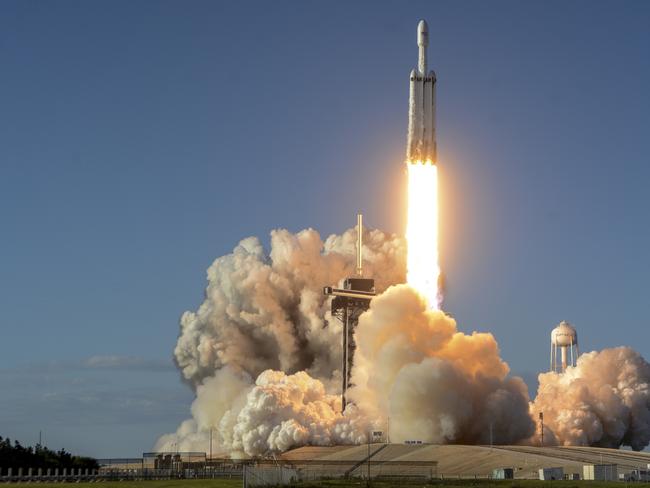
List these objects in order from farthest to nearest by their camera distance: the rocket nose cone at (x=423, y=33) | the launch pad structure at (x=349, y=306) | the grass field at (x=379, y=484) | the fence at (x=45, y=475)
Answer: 1. the launch pad structure at (x=349, y=306)
2. the rocket nose cone at (x=423, y=33)
3. the fence at (x=45, y=475)
4. the grass field at (x=379, y=484)

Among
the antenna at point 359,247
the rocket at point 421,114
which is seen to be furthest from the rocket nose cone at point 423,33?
the antenna at point 359,247

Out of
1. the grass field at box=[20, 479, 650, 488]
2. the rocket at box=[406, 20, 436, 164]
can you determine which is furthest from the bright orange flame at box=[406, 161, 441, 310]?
the grass field at box=[20, 479, 650, 488]

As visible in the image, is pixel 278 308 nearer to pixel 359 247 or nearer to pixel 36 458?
pixel 359 247

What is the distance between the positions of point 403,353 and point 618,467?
27834 mm

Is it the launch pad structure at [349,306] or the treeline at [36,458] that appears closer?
the treeline at [36,458]

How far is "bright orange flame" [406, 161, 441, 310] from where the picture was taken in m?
143

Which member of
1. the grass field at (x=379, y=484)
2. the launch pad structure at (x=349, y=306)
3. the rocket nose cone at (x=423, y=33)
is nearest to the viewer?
the grass field at (x=379, y=484)

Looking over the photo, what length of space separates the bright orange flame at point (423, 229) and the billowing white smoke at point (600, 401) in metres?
20.6

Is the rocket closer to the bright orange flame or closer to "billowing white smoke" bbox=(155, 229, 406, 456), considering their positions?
the bright orange flame

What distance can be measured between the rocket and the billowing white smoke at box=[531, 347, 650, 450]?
35.0 meters

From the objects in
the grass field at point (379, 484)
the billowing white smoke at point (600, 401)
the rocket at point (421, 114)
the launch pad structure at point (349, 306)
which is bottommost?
the grass field at point (379, 484)

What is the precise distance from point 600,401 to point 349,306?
106ft

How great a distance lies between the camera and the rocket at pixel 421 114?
143 meters

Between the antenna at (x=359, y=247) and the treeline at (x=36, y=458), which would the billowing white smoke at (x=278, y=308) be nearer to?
the antenna at (x=359, y=247)
